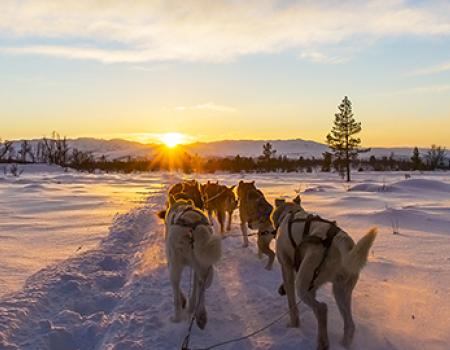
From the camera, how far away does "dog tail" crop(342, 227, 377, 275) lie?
3.55 meters

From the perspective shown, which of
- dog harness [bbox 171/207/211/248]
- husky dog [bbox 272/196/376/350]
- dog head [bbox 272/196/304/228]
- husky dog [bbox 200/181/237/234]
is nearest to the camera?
husky dog [bbox 272/196/376/350]

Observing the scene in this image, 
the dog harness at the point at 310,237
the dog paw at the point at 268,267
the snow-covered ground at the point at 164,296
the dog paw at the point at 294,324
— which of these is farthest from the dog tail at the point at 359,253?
the dog paw at the point at 268,267

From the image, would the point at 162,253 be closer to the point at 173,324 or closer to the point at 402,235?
the point at 173,324

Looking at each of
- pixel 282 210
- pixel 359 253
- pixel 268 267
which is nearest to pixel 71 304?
pixel 282 210

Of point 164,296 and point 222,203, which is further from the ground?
point 222,203

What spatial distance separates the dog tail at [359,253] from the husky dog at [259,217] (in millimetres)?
2525

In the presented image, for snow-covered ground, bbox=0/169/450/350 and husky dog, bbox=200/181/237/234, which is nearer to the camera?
snow-covered ground, bbox=0/169/450/350

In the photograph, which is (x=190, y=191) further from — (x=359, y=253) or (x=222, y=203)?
(x=359, y=253)

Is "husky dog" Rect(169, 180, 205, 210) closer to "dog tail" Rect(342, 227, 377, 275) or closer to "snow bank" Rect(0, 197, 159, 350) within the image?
"snow bank" Rect(0, 197, 159, 350)

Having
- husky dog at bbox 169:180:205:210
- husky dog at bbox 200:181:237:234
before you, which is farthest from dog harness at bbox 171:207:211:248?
husky dog at bbox 200:181:237:234

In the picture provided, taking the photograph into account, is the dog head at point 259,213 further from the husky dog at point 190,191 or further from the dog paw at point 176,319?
the dog paw at point 176,319

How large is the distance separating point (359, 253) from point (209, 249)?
137 cm

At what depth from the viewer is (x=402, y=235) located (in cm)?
919

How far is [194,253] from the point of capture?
4277 millimetres
